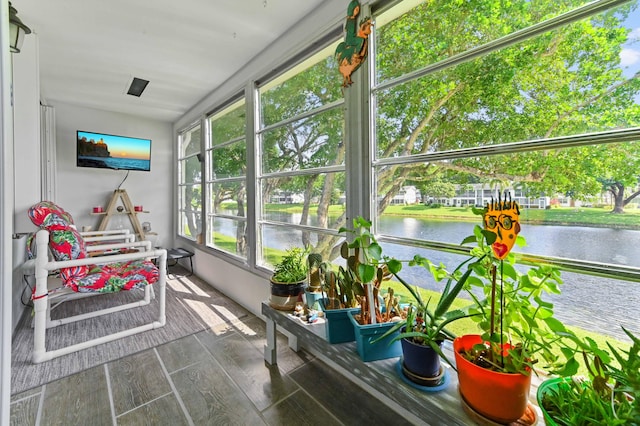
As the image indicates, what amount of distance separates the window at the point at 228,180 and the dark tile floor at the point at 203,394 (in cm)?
129

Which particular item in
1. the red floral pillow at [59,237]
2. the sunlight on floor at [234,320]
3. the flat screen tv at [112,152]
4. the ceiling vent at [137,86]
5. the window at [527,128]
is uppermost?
the ceiling vent at [137,86]

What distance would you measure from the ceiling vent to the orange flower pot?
12.8 ft

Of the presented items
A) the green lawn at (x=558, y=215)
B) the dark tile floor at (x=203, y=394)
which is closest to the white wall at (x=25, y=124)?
the dark tile floor at (x=203, y=394)

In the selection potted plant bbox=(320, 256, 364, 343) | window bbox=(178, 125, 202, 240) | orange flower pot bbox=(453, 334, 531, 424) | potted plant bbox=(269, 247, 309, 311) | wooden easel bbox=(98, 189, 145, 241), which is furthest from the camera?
window bbox=(178, 125, 202, 240)

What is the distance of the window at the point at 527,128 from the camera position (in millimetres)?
917

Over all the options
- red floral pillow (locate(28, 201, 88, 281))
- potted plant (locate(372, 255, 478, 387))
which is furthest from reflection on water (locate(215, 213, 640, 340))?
red floral pillow (locate(28, 201, 88, 281))

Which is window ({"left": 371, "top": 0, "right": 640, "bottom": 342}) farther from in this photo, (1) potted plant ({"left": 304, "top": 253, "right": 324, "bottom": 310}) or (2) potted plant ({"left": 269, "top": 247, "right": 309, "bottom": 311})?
(2) potted plant ({"left": 269, "top": 247, "right": 309, "bottom": 311})

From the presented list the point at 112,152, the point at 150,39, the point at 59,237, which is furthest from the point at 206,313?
the point at 112,152

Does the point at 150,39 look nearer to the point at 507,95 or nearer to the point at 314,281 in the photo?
the point at 314,281

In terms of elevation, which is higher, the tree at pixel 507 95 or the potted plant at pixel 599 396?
the tree at pixel 507 95

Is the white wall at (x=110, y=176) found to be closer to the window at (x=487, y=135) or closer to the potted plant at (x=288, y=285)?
the window at (x=487, y=135)

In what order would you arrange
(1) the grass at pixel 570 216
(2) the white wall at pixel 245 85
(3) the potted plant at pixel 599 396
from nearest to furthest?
(3) the potted plant at pixel 599 396
(1) the grass at pixel 570 216
(2) the white wall at pixel 245 85

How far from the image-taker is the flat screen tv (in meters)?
3.74

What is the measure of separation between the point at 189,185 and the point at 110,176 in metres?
1.17
